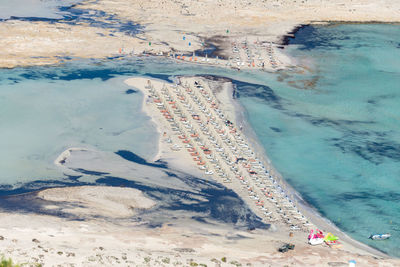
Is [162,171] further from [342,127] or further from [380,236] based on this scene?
[342,127]

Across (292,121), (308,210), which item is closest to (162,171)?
(308,210)

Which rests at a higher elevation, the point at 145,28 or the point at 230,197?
the point at 145,28

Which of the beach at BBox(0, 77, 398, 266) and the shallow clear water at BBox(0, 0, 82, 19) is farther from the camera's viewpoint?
the shallow clear water at BBox(0, 0, 82, 19)

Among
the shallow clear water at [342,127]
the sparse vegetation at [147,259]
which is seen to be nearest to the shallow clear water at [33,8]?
the shallow clear water at [342,127]

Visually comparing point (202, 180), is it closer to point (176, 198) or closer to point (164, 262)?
point (176, 198)

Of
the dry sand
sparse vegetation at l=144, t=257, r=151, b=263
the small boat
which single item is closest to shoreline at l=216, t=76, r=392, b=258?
the small boat

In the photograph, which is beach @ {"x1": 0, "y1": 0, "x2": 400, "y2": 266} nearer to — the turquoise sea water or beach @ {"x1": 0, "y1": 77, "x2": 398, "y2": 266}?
beach @ {"x1": 0, "y1": 77, "x2": 398, "y2": 266}

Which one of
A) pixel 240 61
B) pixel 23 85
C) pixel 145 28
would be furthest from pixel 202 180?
pixel 145 28
